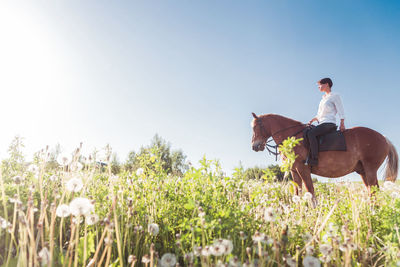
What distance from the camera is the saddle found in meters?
7.35

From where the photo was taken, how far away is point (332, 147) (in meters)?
7.36

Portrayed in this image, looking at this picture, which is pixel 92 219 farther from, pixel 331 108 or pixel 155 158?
pixel 331 108

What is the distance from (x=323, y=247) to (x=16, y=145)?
7.11m

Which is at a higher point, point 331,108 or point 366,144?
point 331,108

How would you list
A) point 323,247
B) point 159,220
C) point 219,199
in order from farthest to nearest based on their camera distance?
point 159,220 < point 219,199 < point 323,247

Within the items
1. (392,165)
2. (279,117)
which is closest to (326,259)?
(279,117)

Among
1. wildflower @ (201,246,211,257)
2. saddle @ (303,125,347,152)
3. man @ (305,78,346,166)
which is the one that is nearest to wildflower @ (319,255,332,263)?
wildflower @ (201,246,211,257)

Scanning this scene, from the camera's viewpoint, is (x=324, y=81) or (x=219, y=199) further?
(x=324, y=81)

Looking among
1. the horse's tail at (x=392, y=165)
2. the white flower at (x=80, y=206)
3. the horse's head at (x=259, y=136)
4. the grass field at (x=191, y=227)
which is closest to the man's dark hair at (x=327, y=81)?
the horse's head at (x=259, y=136)

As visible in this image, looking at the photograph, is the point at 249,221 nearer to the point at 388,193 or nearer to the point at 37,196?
the point at 388,193

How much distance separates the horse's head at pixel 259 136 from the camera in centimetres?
830

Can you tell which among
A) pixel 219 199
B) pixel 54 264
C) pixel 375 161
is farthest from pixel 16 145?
pixel 375 161

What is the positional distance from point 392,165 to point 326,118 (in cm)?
331

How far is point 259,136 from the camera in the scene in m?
8.35
